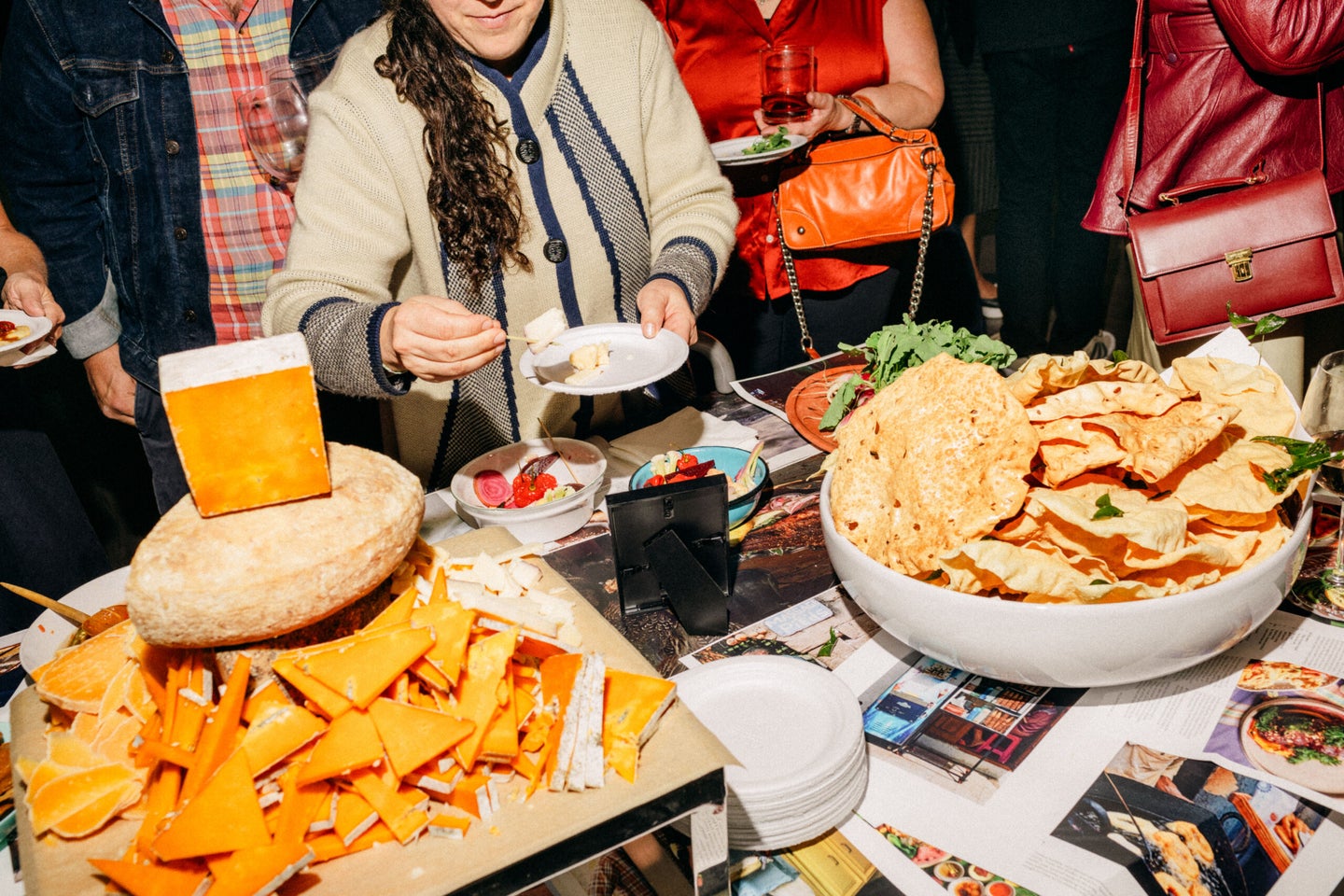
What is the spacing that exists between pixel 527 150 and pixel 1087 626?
4.96ft

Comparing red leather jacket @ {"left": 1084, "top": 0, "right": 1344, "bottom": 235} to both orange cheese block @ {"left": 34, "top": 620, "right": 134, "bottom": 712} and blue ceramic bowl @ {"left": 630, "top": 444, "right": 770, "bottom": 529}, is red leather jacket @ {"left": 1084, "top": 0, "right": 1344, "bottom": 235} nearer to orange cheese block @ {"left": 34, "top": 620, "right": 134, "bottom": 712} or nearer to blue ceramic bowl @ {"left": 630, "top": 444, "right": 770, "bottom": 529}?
blue ceramic bowl @ {"left": 630, "top": 444, "right": 770, "bottom": 529}

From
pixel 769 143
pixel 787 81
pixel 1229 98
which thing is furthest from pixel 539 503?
pixel 1229 98

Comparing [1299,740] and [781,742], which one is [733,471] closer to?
[781,742]

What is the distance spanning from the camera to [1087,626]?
0.93 m

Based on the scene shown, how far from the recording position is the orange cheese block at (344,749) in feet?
2.45

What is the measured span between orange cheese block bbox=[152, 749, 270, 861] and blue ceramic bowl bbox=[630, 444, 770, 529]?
2.70ft

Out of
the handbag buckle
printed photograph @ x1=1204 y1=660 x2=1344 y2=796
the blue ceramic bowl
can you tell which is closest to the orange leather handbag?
the handbag buckle

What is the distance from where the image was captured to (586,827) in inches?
29.2

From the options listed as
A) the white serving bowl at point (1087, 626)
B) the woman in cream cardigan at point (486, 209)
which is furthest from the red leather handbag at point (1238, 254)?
the white serving bowl at point (1087, 626)

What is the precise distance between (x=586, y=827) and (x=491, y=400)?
4.68ft

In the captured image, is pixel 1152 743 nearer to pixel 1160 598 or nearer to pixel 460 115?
pixel 1160 598

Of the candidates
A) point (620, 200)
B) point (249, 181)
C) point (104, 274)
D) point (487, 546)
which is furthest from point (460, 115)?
point (104, 274)

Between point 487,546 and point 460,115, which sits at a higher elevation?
point 460,115

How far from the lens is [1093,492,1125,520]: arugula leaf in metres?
0.95
